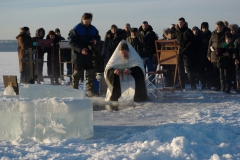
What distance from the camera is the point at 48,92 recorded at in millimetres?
8500

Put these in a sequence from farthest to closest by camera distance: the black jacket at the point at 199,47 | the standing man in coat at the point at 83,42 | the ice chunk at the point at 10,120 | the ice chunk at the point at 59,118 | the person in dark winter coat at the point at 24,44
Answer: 1. the person in dark winter coat at the point at 24,44
2. the black jacket at the point at 199,47
3. the standing man in coat at the point at 83,42
4. the ice chunk at the point at 10,120
5. the ice chunk at the point at 59,118

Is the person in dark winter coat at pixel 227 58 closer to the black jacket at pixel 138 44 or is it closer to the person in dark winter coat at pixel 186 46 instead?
the person in dark winter coat at pixel 186 46

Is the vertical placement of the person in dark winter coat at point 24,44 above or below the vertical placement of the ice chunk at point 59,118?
above

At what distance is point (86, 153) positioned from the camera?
662 cm

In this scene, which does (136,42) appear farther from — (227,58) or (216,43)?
(227,58)

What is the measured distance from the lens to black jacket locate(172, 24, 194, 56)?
47.6ft

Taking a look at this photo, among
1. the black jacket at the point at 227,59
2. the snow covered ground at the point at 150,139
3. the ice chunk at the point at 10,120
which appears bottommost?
the snow covered ground at the point at 150,139

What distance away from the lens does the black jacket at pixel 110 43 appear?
14.7 m

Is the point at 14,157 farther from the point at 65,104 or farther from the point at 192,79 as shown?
the point at 192,79

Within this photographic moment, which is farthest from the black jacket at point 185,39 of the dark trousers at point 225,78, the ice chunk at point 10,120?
the ice chunk at point 10,120

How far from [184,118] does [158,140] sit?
2.17 metres

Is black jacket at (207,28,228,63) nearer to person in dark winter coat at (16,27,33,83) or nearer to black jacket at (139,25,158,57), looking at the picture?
black jacket at (139,25,158,57)

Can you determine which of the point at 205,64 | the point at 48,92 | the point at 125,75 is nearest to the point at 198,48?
the point at 205,64

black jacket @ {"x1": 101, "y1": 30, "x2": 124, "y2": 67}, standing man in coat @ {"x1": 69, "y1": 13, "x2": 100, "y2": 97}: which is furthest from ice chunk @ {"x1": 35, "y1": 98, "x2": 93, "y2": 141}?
black jacket @ {"x1": 101, "y1": 30, "x2": 124, "y2": 67}
